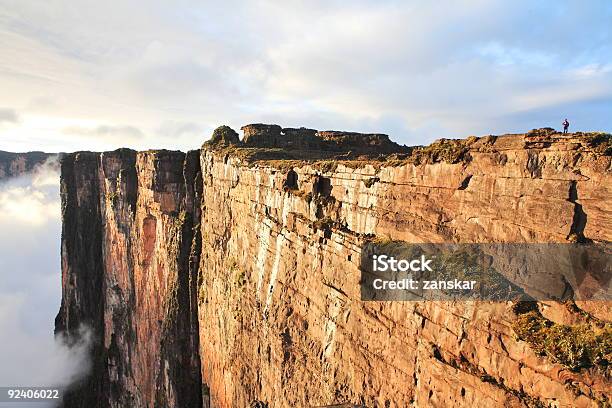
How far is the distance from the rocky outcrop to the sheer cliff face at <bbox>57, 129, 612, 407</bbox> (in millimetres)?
84250

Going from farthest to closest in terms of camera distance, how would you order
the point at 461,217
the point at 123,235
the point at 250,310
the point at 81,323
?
the point at 81,323
the point at 123,235
the point at 250,310
the point at 461,217

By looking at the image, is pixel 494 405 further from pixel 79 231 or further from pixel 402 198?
pixel 79 231

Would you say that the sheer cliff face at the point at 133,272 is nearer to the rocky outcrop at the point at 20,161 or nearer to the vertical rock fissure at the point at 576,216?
the vertical rock fissure at the point at 576,216

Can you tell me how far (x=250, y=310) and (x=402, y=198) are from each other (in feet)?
42.1

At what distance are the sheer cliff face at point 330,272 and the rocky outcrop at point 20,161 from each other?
3317 inches

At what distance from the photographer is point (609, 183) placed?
25.7 ft

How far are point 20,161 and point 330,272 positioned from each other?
395 feet

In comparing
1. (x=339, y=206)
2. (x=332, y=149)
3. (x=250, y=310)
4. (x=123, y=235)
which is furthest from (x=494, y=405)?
(x=123, y=235)
